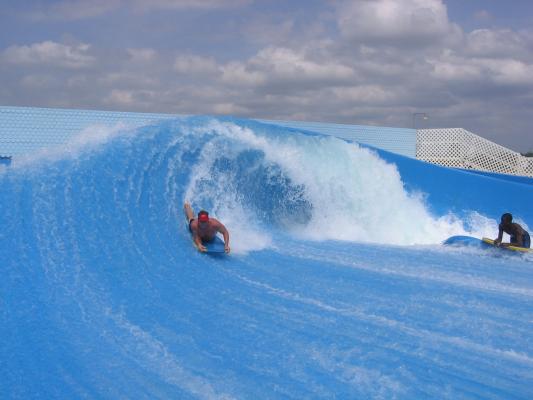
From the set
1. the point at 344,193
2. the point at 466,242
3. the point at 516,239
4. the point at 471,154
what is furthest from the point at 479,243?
the point at 471,154

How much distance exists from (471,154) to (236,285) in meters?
15.6

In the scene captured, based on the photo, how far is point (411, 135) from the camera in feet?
62.0

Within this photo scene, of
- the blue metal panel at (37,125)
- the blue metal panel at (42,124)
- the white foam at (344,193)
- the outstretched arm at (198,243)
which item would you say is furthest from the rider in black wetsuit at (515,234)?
the blue metal panel at (37,125)

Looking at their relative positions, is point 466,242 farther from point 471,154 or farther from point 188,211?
point 471,154

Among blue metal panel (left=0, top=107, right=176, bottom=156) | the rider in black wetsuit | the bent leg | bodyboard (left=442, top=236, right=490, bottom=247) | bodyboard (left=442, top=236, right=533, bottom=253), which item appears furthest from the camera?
blue metal panel (left=0, top=107, right=176, bottom=156)

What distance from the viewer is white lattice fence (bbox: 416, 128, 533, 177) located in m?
18.5

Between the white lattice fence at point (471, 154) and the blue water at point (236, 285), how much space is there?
9.69m

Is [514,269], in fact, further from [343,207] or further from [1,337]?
[1,337]

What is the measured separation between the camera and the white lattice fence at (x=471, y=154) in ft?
60.6

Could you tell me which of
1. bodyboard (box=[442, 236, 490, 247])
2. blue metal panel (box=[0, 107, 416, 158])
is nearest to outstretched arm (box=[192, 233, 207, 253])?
bodyboard (box=[442, 236, 490, 247])

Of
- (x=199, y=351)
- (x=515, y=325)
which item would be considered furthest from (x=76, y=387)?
(x=515, y=325)

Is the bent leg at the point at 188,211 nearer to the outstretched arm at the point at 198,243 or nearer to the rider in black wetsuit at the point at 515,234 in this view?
the outstretched arm at the point at 198,243

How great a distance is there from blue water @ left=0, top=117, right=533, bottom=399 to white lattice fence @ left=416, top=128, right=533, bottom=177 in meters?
9.69

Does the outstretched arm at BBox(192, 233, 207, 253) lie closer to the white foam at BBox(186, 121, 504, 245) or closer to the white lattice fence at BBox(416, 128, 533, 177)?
the white foam at BBox(186, 121, 504, 245)
